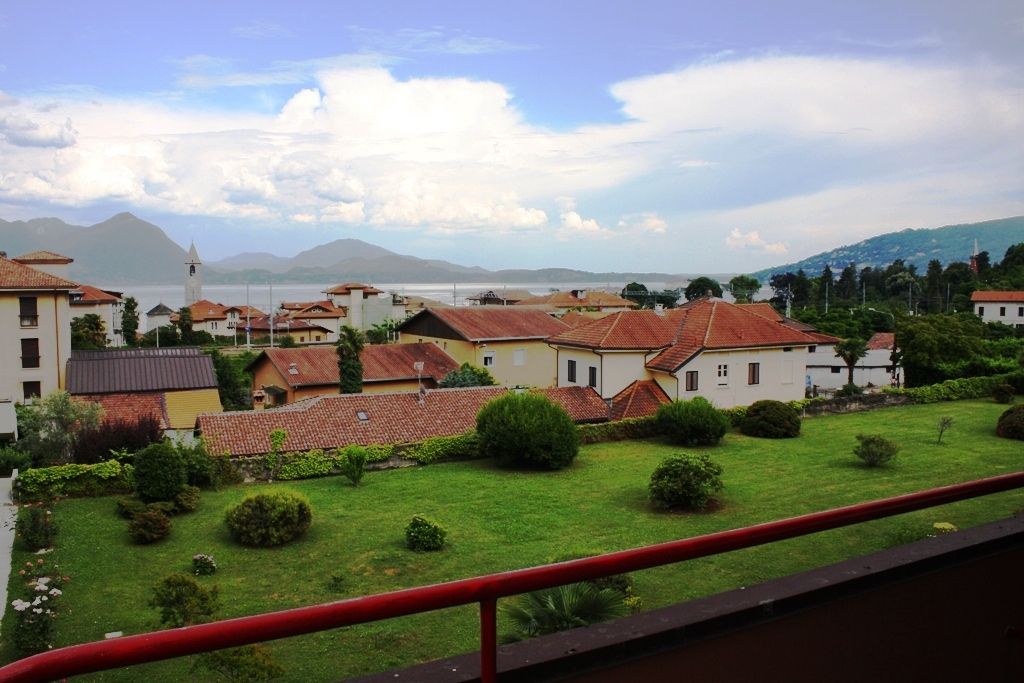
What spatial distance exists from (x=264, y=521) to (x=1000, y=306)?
213 feet

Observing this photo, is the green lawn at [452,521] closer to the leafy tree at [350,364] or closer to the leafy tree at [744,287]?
the leafy tree at [350,364]

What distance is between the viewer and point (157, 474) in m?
17.7

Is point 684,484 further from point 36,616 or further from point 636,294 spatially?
point 636,294

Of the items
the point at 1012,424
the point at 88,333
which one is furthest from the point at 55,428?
the point at 88,333

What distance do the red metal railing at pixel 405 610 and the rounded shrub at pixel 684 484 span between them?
15159mm

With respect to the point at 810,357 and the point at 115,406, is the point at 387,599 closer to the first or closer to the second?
the point at 115,406

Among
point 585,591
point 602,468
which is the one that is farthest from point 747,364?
point 585,591

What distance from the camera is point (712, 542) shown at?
6.53 ft

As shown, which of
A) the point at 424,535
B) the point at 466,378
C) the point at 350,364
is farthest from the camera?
the point at 466,378

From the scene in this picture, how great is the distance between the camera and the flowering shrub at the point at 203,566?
13.2 metres

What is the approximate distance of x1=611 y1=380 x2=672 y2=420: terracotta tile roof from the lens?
90.0ft

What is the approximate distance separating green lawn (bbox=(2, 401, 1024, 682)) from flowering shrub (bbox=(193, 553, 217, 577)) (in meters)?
0.22

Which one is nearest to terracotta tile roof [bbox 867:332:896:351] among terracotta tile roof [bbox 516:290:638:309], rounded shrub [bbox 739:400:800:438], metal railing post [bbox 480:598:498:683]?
terracotta tile roof [bbox 516:290:638:309]

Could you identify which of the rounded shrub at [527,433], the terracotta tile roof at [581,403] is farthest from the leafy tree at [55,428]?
the terracotta tile roof at [581,403]
